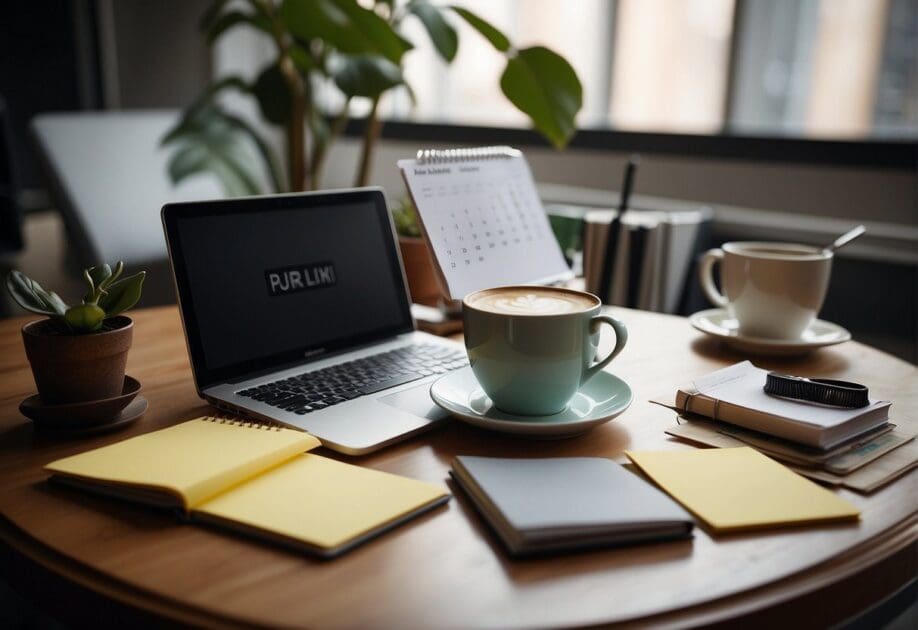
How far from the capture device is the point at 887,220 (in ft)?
6.29

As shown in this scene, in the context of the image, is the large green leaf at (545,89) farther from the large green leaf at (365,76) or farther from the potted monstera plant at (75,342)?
the potted monstera plant at (75,342)

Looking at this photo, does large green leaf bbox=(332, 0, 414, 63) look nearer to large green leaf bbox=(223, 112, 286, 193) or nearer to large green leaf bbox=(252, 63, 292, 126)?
large green leaf bbox=(252, 63, 292, 126)

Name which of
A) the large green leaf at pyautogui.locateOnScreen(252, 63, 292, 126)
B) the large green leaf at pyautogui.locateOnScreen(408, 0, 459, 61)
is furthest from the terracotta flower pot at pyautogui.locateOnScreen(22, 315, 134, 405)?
the large green leaf at pyautogui.locateOnScreen(252, 63, 292, 126)

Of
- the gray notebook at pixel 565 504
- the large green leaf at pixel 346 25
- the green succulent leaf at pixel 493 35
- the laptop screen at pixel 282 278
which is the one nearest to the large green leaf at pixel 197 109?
the large green leaf at pixel 346 25

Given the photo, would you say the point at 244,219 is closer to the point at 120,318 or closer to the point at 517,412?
the point at 120,318

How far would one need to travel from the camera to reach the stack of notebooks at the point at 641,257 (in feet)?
4.45

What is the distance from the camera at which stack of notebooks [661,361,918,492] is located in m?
0.66

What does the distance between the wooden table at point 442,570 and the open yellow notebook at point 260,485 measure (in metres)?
0.01

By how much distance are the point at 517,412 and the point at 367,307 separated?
30cm

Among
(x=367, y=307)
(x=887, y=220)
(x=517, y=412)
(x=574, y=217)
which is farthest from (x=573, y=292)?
(x=887, y=220)

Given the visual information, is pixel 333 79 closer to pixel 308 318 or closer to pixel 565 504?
pixel 308 318

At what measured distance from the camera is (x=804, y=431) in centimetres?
68

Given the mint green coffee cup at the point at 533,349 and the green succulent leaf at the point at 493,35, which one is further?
the green succulent leaf at the point at 493,35

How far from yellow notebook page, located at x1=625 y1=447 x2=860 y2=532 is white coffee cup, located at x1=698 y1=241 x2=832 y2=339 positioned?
349mm
